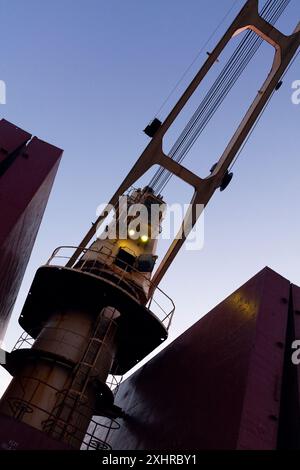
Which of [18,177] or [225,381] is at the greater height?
[18,177]

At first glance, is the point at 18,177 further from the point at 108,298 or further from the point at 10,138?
the point at 108,298

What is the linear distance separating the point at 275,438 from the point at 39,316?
841 cm

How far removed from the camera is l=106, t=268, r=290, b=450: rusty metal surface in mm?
6625

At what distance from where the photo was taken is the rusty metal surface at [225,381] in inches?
261

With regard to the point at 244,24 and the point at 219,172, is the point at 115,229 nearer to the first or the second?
the point at 219,172

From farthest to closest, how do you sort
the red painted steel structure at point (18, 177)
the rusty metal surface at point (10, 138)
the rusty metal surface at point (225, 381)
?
1. the rusty metal surface at point (10, 138)
2. the red painted steel structure at point (18, 177)
3. the rusty metal surface at point (225, 381)

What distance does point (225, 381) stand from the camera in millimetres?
7625

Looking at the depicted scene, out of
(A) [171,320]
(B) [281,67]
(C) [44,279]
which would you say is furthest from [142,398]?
(B) [281,67]

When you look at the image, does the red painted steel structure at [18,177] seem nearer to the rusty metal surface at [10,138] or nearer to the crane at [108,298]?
the rusty metal surface at [10,138]

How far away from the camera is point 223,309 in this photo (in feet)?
31.8

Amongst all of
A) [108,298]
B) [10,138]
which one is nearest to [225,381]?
[108,298]

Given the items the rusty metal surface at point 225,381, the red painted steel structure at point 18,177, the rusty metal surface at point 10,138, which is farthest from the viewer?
the rusty metal surface at point 10,138

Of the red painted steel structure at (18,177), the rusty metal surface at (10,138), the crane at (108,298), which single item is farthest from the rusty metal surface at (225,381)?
the rusty metal surface at (10,138)

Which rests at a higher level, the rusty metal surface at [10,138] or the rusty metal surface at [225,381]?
the rusty metal surface at [10,138]
